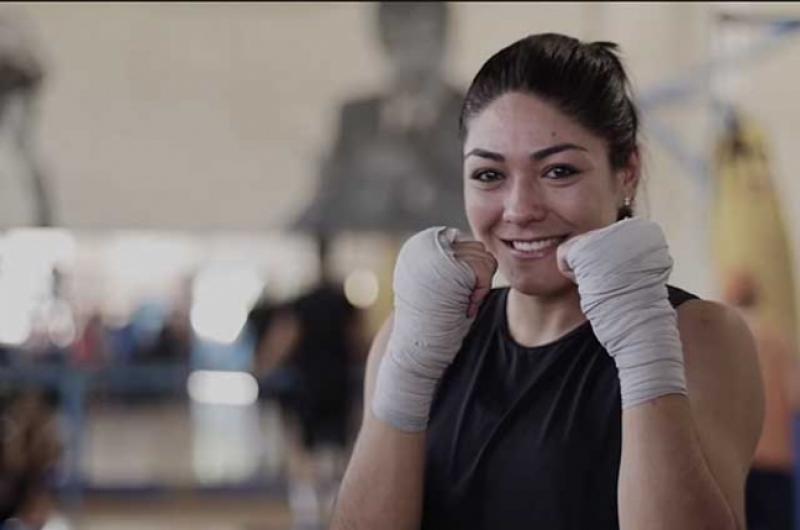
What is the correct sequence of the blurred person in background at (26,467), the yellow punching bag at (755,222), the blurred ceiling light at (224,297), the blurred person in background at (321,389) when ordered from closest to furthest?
the blurred person in background at (26,467) < the yellow punching bag at (755,222) < the blurred person in background at (321,389) < the blurred ceiling light at (224,297)

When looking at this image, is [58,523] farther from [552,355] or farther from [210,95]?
[552,355]

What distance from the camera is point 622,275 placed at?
1.12 m

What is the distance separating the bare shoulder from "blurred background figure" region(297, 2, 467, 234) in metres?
1.60

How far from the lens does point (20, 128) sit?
2.67 m

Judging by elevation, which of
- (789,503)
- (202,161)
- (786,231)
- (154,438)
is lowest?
(154,438)

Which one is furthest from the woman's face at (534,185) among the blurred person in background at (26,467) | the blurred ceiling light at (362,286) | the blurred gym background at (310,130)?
the blurred ceiling light at (362,286)

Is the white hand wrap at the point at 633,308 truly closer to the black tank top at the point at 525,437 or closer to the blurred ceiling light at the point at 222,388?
the black tank top at the point at 525,437

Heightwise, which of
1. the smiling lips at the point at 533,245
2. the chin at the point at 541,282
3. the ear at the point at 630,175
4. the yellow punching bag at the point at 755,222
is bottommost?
the yellow punching bag at the point at 755,222

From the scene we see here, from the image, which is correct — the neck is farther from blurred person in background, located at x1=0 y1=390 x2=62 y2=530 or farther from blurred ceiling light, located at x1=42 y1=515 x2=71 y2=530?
blurred ceiling light, located at x1=42 y1=515 x2=71 y2=530

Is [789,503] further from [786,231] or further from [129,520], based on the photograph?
[129,520]

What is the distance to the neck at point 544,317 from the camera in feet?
4.06

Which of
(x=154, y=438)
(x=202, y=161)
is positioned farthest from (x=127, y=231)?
(x=154, y=438)

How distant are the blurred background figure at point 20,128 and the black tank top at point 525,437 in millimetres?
1456

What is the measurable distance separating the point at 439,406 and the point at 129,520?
15.0ft
